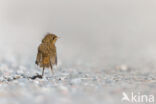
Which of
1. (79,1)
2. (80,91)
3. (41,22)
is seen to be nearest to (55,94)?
(80,91)

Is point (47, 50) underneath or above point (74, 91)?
above

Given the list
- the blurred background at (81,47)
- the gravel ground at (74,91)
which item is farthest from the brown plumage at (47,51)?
the gravel ground at (74,91)

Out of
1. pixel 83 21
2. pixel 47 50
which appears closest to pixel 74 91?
pixel 47 50

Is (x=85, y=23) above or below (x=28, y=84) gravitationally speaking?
above

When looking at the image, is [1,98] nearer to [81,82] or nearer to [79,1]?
[81,82]

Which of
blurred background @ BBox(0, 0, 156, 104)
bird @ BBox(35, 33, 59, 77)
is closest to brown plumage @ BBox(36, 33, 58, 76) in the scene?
bird @ BBox(35, 33, 59, 77)

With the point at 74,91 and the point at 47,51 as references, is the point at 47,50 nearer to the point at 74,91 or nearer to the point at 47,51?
the point at 47,51

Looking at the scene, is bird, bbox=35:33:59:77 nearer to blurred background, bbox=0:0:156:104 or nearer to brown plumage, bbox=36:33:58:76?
brown plumage, bbox=36:33:58:76
